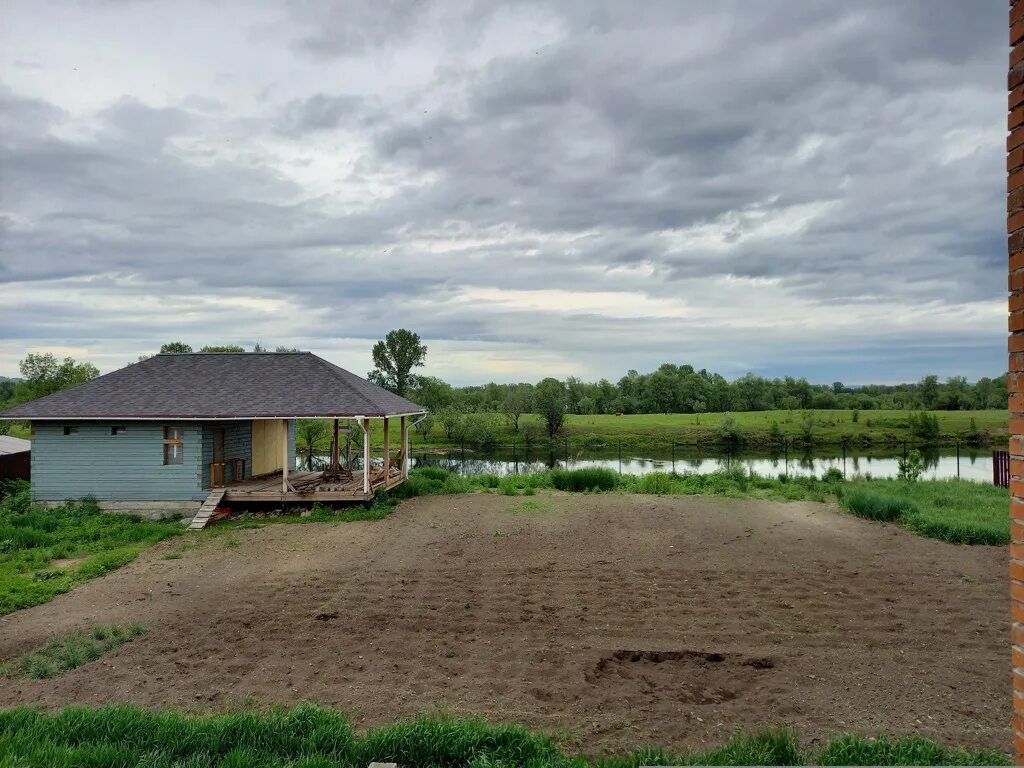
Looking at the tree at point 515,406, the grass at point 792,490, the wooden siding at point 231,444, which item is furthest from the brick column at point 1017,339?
the tree at point 515,406

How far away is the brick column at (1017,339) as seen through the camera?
262 centimetres

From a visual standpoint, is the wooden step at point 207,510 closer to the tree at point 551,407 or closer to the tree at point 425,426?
the tree at point 425,426

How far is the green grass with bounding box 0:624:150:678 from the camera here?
6.86 metres

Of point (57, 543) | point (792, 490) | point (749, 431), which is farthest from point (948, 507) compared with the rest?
point (749, 431)

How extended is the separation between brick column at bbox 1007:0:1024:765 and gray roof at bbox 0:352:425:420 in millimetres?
14532

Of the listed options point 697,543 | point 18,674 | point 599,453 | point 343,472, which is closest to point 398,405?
point 343,472

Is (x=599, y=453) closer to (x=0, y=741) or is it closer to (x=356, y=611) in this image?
(x=356, y=611)

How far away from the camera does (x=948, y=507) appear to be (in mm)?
15484

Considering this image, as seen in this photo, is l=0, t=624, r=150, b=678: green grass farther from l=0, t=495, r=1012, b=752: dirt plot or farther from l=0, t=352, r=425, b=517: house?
l=0, t=352, r=425, b=517: house

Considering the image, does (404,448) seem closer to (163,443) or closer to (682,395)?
(163,443)

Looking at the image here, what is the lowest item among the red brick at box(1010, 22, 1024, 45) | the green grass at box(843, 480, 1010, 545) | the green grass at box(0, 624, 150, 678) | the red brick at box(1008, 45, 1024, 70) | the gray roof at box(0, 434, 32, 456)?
the green grass at box(0, 624, 150, 678)

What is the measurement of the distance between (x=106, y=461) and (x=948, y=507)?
68.7ft

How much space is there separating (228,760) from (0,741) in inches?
70.8

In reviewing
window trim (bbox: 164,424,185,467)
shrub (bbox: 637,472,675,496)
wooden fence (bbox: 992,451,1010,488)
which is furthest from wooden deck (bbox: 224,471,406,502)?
wooden fence (bbox: 992,451,1010,488)
